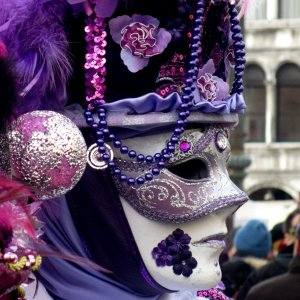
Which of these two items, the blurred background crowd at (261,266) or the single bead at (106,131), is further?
the blurred background crowd at (261,266)

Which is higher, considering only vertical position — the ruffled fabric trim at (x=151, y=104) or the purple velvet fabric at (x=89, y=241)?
the ruffled fabric trim at (x=151, y=104)

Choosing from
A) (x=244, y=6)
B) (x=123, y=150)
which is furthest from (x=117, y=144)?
(x=244, y=6)

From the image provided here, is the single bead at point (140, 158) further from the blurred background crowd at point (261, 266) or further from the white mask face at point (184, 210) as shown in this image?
the blurred background crowd at point (261, 266)

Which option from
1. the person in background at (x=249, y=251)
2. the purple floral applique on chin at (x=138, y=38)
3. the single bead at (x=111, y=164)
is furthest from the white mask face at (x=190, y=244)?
the person in background at (x=249, y=251)

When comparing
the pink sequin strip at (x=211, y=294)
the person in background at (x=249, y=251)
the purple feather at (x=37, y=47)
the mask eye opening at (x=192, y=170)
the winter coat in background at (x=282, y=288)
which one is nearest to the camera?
the purple feather at (x=37, y=47)

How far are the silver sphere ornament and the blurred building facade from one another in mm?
18218

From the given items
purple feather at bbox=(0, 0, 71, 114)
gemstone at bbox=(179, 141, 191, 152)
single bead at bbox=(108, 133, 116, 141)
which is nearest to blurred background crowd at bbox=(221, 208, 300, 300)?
gemstone at bbox=(179, 141, 191, 152)

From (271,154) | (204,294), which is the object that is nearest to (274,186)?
(271,154)

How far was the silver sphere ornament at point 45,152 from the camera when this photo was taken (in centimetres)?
216

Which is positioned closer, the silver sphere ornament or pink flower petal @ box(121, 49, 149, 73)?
the silver sphere ornament

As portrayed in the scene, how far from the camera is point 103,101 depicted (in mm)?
2367

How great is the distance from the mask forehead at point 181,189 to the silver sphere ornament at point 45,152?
0.24m

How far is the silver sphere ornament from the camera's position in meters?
2.16

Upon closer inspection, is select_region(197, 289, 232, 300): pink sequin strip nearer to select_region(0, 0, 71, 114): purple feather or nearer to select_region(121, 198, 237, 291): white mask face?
select_region(121, 198, 237, 291): white mask face
